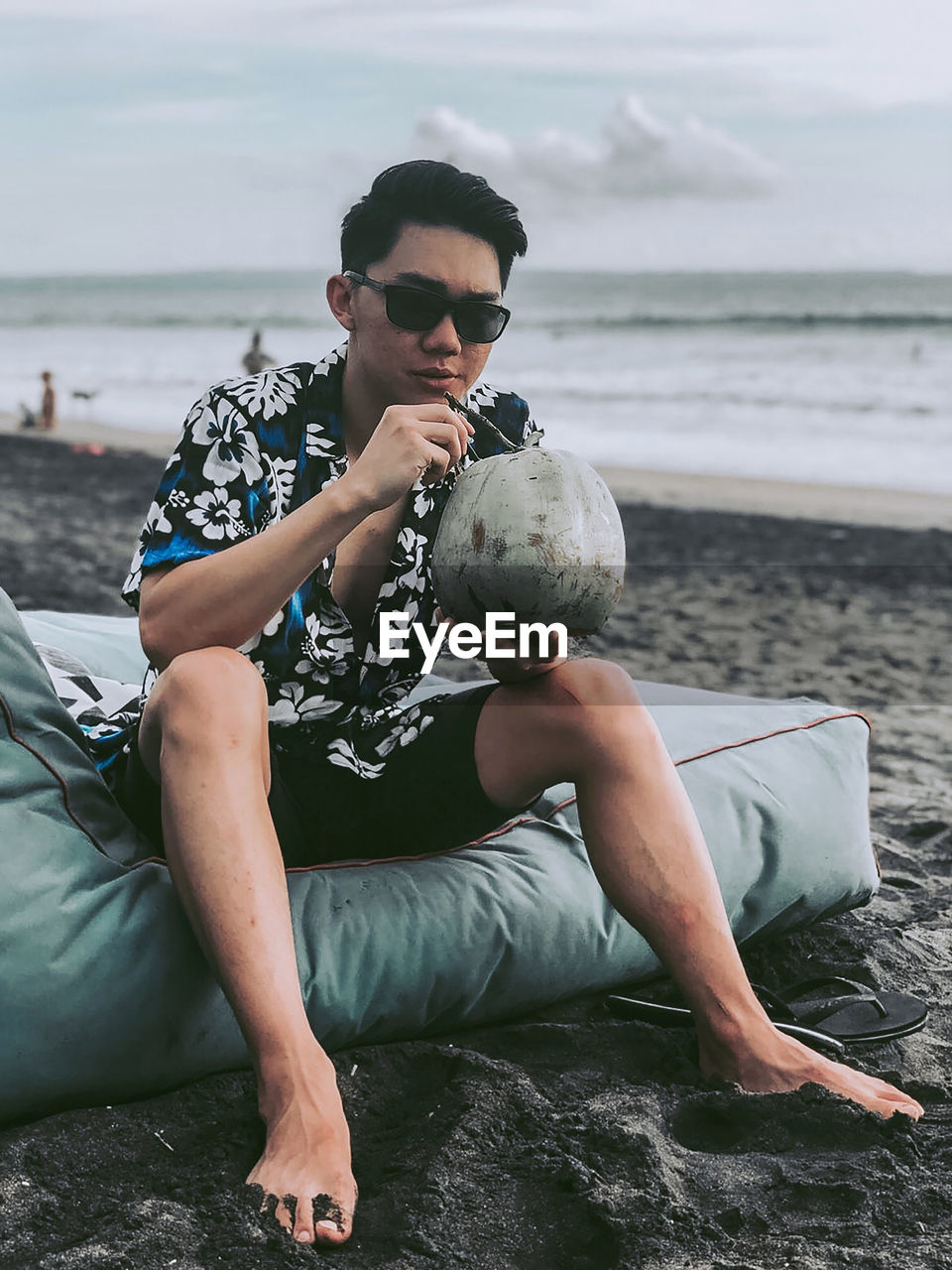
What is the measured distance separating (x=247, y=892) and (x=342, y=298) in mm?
906

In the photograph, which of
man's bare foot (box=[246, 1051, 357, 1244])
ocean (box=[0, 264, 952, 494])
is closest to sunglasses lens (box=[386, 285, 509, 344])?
man's bare foot (box=[246, 1051, 357, 1244])

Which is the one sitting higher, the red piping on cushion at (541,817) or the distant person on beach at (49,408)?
the red piping on cushion at (541,817)

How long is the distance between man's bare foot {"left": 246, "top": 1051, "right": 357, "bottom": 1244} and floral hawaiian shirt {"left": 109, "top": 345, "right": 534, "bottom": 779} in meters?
0.52

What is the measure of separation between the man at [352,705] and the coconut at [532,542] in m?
0.08

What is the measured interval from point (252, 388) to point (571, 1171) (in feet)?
3.81

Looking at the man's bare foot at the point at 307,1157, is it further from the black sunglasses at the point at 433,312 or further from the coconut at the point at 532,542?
the black sunglasses at the point at 433,312

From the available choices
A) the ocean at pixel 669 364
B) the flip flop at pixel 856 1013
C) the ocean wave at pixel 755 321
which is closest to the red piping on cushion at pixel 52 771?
the flip flop at pixel 856 1013

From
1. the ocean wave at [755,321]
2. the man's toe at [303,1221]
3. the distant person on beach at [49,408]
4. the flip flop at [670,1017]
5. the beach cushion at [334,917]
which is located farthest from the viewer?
the ocean wave at [755,321]

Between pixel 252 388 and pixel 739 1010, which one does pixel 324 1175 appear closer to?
pixel 739 1010

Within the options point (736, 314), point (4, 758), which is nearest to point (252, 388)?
point (4, 758)

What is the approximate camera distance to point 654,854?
1.99m

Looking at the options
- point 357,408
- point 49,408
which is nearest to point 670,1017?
point 357,408

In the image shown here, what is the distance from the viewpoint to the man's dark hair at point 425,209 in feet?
6.65

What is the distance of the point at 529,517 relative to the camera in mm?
1916
